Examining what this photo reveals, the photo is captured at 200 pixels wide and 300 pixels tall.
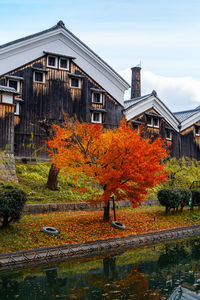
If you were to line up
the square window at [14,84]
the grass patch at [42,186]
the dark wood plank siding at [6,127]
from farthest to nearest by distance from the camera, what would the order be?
the square window at [14,84] < the dark wood plank siding at [6,127] < the grass patch at [42,186]

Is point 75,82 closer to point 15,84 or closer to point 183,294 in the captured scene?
point 15,84

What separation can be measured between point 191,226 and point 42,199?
9806 mm

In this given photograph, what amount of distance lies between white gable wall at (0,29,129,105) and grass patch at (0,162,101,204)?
8450 millimetres

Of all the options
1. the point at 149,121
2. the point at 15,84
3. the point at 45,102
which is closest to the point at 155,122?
the point at 149,121

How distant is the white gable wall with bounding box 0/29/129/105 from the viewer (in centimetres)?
2578

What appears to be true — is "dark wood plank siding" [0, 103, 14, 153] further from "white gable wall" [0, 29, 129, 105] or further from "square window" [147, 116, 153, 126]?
"square window" [147, 116, 153, 126]

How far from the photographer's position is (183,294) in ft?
31.3

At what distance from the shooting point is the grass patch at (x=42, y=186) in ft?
66.0

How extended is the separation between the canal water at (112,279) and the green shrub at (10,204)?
2.82m

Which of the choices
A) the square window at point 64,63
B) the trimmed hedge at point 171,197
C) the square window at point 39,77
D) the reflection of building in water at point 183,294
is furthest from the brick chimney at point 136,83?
the reflection of building in water at point 183,294

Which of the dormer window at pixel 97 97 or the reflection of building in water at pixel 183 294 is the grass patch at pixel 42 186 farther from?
the reflection of building in water at pixel 183 294

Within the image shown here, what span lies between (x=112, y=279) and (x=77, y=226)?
5322 mm

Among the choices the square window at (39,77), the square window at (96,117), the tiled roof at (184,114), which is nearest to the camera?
the square window at (39,77)

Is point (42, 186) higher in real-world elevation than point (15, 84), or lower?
lower
